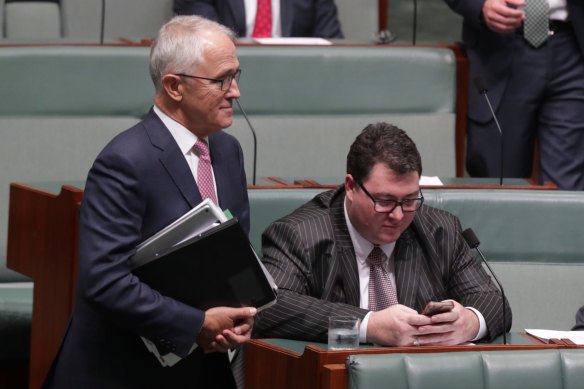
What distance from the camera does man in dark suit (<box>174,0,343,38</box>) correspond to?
2.56m

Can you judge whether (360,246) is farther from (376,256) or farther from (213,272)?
(213,272)

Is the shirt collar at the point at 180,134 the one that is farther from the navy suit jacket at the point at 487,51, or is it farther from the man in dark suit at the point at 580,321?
the navy suit jacket at the point at 487,51

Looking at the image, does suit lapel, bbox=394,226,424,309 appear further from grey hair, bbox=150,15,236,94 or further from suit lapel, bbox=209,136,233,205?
grey hair, bbox=150,15,236,94

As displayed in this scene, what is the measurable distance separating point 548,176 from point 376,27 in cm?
81

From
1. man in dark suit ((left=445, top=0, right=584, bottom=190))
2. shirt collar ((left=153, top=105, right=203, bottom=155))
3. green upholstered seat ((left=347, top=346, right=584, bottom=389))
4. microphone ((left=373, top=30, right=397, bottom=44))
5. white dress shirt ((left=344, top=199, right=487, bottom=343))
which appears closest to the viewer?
green upholstered seat ((left=347, top=346, right=584, bottom=389))

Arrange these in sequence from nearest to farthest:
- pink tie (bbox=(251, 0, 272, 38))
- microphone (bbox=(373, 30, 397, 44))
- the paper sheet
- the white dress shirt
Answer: the paper sheet → the white dress shirt → microphone (bbox=(373, 30, 397, 44)) → pink tie (bbox=(251, 0, 272, 38))

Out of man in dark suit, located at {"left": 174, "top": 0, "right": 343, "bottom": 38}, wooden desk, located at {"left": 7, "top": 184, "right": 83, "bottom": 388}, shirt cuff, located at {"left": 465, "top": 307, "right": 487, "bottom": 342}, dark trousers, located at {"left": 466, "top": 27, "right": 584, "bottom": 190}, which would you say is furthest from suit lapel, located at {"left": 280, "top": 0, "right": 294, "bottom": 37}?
shirt cuff, located at {"left": 465, "top": 307, "right": 487, "bottom": 342}

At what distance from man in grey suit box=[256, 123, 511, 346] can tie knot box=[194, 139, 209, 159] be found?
23cm

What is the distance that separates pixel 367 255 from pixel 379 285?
0.04m

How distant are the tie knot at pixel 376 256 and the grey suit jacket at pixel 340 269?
0.07 feet

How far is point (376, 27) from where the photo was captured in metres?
3.00

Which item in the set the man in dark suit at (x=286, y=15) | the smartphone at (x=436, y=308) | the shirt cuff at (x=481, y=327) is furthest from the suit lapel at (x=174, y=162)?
the man in dark suit at (x=286, y=15)

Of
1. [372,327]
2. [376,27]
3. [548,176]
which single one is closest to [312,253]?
[372,327]

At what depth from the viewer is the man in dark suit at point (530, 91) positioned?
2305mm
